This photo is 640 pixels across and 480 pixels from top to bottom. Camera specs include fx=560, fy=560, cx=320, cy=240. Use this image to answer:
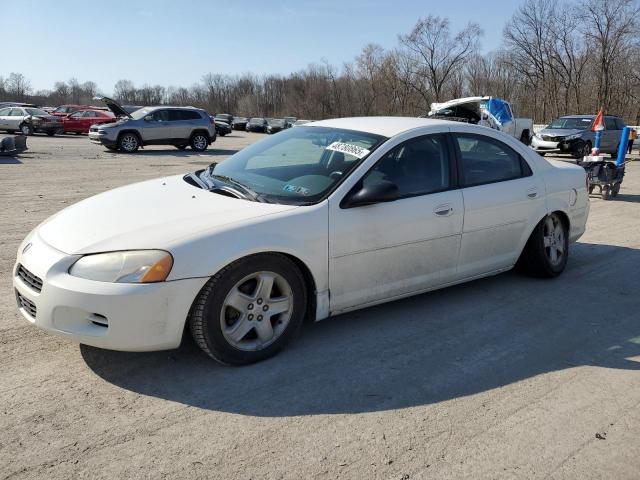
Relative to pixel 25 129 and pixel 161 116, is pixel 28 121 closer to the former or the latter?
pixel 25 129

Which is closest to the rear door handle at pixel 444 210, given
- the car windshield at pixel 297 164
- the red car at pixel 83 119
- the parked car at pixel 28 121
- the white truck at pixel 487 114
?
the car windshield at pixel 297 164

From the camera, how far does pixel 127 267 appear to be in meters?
3.09

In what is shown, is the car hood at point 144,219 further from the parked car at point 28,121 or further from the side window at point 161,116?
the parked car at point 28,121

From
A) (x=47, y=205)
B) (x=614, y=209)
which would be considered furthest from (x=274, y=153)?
(x=614, y=209)

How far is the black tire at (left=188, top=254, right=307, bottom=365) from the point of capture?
3.26 metres

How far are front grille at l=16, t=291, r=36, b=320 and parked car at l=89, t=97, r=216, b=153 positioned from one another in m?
17.8

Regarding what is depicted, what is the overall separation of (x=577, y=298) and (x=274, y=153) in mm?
2931

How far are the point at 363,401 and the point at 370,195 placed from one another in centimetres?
137

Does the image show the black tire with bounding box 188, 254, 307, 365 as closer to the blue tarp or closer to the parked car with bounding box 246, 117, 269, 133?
the blue tarp

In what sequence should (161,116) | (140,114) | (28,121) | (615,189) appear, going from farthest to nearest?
(28,121) → (161,116) → (140,114) → (615,189)

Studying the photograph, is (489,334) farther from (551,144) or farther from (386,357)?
(551,144)

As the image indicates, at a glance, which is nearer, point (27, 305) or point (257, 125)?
point (27, 305)

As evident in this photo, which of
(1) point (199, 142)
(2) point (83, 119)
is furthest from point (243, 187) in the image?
(2) point (83, 119)

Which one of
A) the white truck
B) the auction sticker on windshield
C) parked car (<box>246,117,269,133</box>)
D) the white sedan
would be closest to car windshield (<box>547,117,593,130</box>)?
the white truck
